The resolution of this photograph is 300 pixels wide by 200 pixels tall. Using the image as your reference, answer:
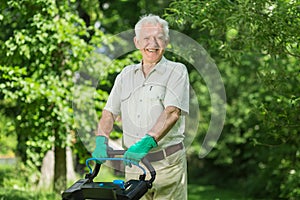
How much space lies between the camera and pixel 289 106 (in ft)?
16.5

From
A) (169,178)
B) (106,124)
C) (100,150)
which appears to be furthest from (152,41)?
(169,178)

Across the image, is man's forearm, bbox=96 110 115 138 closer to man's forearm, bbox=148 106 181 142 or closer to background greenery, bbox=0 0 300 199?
man's forearm, bbox=148 106 181 142

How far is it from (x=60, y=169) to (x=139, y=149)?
14.3 ft

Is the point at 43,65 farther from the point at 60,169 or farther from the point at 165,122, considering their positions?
the point at 165,122

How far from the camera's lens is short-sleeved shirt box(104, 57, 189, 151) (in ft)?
10.3

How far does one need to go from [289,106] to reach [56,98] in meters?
2.60

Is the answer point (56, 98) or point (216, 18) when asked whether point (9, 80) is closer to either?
point (56, 98)

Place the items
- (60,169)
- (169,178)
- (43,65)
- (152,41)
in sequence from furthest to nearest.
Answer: (60,169), (43,65), (169,178), (152,41)

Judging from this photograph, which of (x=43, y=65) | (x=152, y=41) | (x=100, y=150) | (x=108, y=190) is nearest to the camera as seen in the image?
(x=108, y=190)

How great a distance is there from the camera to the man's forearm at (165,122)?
3031mm

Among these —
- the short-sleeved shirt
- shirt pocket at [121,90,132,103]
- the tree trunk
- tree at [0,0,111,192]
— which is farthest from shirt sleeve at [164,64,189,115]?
the tree trunk

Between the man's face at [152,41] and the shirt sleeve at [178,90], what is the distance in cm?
14

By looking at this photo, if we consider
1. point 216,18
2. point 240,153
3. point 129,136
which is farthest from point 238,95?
point 129,136

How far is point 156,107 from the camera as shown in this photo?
10.5 feet
